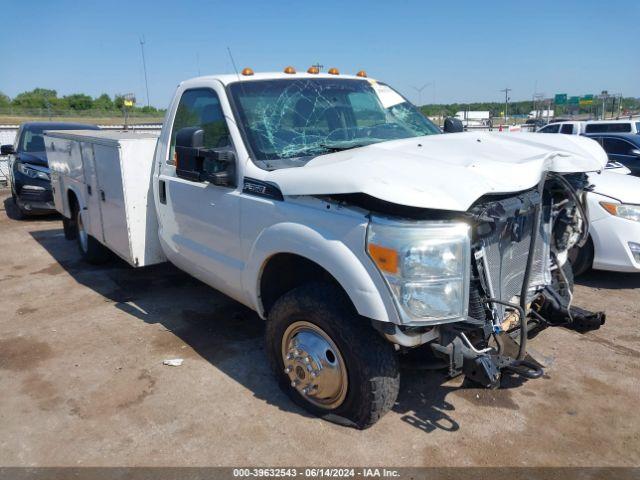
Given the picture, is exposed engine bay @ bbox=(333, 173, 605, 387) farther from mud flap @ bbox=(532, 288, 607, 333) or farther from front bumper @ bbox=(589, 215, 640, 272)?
front bumper @ bbox=(589, 215, 640, 272)

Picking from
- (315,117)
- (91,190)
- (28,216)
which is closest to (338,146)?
(315,117)

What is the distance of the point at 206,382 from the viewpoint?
12.5 ft

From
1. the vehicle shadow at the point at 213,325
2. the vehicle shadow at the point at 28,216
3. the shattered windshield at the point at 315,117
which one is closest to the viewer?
the vehicle shadow at the point at 213,325

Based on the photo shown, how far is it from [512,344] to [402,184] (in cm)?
120

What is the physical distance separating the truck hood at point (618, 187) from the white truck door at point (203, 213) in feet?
12.4

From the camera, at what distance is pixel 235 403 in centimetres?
354

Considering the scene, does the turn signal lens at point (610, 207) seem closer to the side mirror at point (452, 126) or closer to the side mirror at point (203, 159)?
the side mirror at point (452, 126)

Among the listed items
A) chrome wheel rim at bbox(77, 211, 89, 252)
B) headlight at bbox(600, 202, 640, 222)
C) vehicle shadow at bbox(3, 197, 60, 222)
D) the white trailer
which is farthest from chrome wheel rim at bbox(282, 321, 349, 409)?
vehicle shadow at bbox(3, 197, 60, 222)

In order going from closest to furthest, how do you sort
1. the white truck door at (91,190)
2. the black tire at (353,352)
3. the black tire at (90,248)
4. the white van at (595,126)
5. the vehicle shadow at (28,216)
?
1. the black tire at (353,352)
2. the white truck door at (91,190)
3. the black tire at (90,248)
4. the vehicle shadow at (28,216)
5. the white van at (595,126)

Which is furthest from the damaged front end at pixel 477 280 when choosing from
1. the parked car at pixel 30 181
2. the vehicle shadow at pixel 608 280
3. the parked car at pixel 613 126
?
the parked car at pixel 613 126

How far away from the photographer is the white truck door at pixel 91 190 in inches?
216

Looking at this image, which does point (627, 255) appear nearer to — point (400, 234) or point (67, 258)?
point (400, 234)

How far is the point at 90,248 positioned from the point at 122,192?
2.13 metres

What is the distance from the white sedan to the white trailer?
4.22 meters
